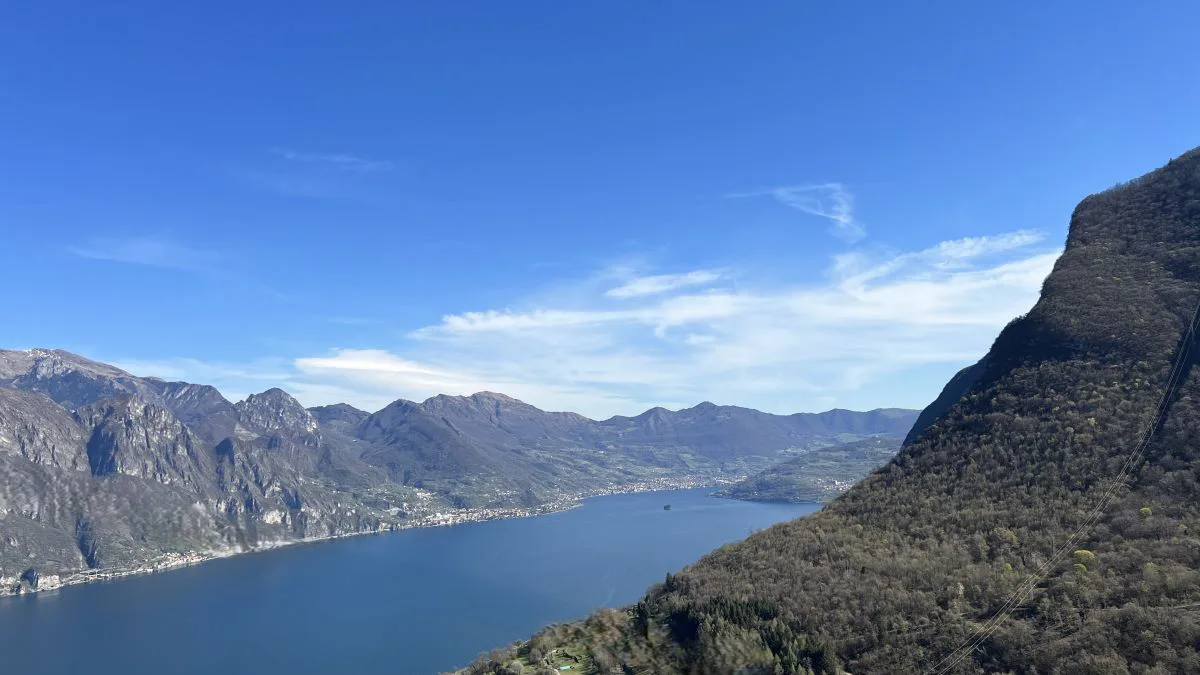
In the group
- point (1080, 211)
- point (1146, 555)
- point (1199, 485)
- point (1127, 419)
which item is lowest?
point (1146, 555)

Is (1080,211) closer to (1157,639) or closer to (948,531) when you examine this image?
(948,531)

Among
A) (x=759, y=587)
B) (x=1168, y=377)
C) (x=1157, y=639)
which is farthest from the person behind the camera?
(x=1168, y=377)

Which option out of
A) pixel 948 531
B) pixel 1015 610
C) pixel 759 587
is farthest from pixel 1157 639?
pixel 759 587

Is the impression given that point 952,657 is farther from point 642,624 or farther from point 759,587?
point 642,624

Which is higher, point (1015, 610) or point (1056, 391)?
point (1056, 391)

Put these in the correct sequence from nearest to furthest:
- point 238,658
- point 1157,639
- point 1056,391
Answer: point 1157,639
point 1056,391
point 238,658

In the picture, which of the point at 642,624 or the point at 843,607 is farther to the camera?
the point at 642,624
